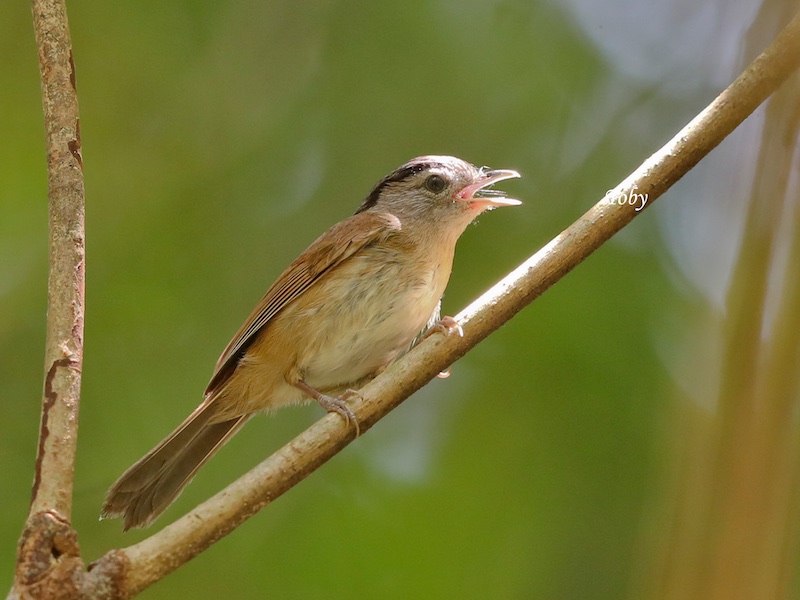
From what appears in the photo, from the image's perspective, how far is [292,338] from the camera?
12.1 ft

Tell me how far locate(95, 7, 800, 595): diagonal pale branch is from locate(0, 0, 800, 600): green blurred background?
0.70 metres

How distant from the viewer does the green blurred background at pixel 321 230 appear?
145 inches

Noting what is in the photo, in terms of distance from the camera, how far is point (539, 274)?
8.46 ft

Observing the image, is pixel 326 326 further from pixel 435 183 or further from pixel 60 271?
pixel 60 271

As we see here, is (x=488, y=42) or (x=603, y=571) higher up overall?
(x=488, y=42)

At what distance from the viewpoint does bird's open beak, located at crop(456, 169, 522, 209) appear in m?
3.81

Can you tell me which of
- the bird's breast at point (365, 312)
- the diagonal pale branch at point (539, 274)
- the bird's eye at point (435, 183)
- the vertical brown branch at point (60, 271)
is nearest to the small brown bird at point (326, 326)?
the bird's breast at point (365, 312)

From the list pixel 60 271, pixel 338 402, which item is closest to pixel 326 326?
pixel 338 402

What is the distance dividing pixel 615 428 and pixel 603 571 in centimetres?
57

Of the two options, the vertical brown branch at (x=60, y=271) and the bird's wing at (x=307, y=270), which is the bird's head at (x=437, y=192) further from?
the vertical brown branch at (x=60, y=271)

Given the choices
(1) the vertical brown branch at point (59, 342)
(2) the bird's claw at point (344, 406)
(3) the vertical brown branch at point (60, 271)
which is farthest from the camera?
(2) the bird's claw at point (344, 406)

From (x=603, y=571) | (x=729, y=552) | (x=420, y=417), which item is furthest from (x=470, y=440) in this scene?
(x=729, y=552)

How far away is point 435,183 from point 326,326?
3.10 feet

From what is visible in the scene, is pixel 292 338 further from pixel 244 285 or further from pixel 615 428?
pixel 615 428
